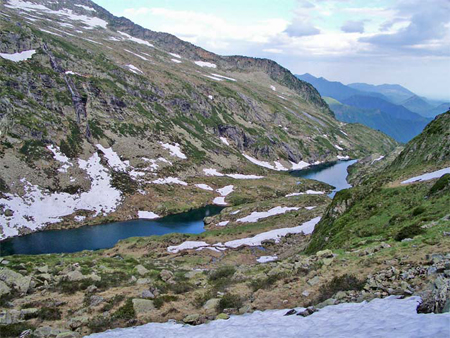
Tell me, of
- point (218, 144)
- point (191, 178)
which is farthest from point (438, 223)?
point (218, 144)

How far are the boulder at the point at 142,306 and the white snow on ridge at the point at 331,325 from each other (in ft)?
5.35

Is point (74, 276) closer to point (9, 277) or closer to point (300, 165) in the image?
point (9, 277)

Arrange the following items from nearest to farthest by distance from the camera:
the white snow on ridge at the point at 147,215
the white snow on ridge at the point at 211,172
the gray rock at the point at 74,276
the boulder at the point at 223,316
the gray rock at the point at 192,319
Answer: the boulder at the point at 223,316
the gray rock at the point at 192,319
the gray rock at the point at 74,276
the white snow on ridge at the point at 147,215
the white snow on ridge at the point at 211,172

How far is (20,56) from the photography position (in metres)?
114

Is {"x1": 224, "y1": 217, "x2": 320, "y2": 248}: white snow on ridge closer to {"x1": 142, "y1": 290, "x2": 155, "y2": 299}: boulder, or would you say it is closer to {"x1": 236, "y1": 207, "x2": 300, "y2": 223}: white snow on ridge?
{"x1": 236, "y1": 207, "x2": 300, "y2": 223}: white snow on ridge

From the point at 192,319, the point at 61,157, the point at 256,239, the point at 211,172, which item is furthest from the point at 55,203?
the point at 192,319

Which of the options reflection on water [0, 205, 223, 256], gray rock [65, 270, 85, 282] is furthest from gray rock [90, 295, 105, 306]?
reflection on water [0, 205, 223, 256]

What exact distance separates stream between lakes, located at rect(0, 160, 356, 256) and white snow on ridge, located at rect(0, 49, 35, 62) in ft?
233

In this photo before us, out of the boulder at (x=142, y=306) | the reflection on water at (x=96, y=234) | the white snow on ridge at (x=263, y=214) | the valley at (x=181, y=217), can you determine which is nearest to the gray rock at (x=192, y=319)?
the valley at (x=181, y=217)

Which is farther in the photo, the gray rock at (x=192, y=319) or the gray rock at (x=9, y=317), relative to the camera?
the gray rock at (x=9, y=317)

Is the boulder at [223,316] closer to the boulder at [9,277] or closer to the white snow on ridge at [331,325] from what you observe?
the white snow on ridge at [331,325]

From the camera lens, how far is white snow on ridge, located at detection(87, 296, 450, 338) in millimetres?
9234

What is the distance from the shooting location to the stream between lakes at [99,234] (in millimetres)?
64062

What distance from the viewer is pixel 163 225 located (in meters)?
83.4
